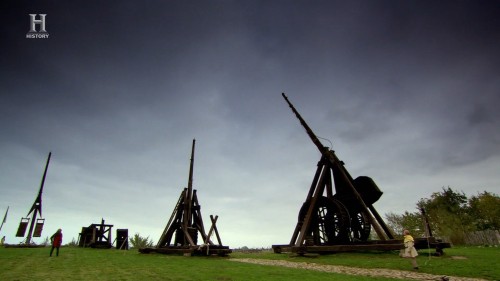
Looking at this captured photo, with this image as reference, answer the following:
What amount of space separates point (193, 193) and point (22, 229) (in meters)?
15.4

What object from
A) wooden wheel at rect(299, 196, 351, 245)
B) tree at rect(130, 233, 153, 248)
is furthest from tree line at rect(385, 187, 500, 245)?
tree at rect(130, 233, 153, 248)

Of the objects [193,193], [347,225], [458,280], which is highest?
[193,193]

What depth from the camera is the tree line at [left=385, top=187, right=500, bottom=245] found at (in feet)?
106

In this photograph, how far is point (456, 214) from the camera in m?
35.1

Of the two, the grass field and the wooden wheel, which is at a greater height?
the wooden wheel

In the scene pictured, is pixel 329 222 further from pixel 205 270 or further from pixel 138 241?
pixel 138 241

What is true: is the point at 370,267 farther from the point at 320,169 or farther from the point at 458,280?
the point at 320,169

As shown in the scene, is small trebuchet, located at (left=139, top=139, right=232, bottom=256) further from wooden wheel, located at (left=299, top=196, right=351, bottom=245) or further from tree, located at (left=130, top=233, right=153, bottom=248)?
tree, located at (left=130, top=233, right=153, bottom=248)

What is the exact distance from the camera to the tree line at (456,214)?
106 ft

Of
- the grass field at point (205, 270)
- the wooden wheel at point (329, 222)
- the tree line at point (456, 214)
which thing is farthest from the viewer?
the tree line at point (456, 214)

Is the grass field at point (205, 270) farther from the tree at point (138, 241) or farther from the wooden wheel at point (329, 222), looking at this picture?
the tree at point (138, 241)

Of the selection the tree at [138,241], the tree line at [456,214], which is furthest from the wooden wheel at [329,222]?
the tree at [138,241]

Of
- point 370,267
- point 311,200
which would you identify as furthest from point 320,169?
point 370,267

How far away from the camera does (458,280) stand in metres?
5.95
